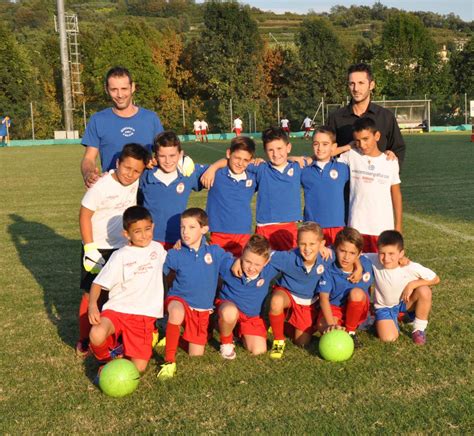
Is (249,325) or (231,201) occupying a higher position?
(231,201)

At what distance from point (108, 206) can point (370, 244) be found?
2328 millimetres

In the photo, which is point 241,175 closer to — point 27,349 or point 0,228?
point 27,349

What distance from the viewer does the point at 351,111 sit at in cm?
580

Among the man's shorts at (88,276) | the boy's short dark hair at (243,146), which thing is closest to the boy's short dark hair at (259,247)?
the boy's short dark hair at (243,146)

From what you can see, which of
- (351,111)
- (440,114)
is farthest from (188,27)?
(351,111)

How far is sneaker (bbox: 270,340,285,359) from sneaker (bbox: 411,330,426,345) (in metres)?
1.03

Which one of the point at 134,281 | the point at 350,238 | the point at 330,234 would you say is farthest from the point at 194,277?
the point at 330,234

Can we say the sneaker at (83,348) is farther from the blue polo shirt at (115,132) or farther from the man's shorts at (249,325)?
the blue polo shirt at (115,132)

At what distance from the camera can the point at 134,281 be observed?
4.39 meters

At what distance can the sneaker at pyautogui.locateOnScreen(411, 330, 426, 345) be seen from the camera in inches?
183

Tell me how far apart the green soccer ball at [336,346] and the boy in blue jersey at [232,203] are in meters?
1.25

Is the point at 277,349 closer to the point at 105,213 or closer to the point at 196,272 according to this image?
the point at 196,272

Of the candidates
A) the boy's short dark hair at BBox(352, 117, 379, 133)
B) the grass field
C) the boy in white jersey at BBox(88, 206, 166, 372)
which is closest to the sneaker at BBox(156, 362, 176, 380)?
the grass field

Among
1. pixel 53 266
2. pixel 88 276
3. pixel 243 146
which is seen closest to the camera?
pixel 88 276
